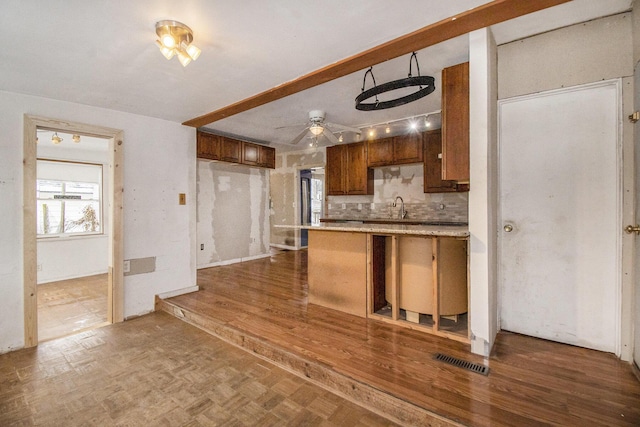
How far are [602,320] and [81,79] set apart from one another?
197 inches

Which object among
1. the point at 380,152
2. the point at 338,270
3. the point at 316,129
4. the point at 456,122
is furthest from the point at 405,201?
the point at 456,122

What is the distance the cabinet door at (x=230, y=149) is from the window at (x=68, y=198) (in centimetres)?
328

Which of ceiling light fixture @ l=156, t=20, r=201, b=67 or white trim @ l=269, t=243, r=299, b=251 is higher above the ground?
ceiling light fixture @ l=156, t=20, r=201, b=67

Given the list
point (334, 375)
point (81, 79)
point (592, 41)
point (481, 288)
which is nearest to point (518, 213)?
point (481, 288)

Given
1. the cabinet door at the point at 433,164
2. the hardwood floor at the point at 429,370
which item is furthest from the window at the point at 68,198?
the cabinet door at the point at 433,164

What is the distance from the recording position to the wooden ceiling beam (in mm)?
1742

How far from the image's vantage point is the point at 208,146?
4777 mm

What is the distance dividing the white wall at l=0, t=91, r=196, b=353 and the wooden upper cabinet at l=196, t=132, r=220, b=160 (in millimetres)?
433

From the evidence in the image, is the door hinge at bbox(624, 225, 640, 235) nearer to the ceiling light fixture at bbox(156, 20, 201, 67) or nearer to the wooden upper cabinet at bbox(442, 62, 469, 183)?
the wooden upper cabinet at bbox(442, 62, 469, 183)

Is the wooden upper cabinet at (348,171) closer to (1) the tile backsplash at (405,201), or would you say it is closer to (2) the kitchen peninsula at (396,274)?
(1) the tile backsplash at (405,201)

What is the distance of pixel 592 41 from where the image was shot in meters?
2.23

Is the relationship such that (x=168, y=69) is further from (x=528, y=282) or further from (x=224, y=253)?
(x=224, y=253)

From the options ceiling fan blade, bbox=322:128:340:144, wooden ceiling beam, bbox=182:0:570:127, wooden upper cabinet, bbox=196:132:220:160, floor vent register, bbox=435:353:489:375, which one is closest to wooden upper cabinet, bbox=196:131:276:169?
wooden upper cabinet, bbox=196:132:220:160

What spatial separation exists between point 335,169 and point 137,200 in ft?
12.4
